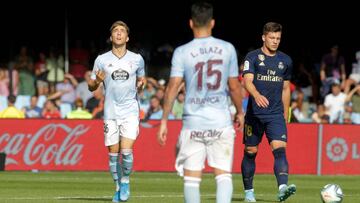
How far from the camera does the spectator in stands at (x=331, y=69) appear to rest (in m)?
29.5

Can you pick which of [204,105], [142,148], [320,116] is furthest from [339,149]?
[204,105]

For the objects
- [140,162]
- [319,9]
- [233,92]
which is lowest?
[140,162]

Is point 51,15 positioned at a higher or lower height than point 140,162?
higher

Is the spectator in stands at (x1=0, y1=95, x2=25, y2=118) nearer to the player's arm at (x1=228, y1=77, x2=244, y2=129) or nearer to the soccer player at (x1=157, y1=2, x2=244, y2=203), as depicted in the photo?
the soccer player at (x1=157, y1=2, x2=244, y2=203)

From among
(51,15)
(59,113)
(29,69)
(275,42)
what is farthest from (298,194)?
(51,15)

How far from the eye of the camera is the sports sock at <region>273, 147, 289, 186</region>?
1466 cm

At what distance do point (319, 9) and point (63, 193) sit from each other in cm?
1759

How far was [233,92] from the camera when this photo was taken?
10.8 m

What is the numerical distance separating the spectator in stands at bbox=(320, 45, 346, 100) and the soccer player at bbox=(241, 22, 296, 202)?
14483 millimetres

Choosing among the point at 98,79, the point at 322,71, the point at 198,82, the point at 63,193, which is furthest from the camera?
the point at 322,71

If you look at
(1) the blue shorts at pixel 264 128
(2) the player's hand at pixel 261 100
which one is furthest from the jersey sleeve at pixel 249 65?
(1) the blue shorts at pixel 264 128

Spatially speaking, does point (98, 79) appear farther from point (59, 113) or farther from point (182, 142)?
point (59, 113)

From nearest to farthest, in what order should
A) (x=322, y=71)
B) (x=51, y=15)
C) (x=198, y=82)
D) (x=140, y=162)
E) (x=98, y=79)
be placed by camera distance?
(x=198, y=82) < (x=98, y=79) < (x=140, y=162) < (x=322, y=71) < (x=51, y=15)

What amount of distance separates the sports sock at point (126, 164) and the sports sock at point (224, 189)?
4.30 m
